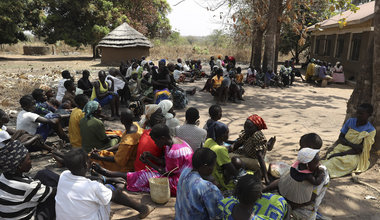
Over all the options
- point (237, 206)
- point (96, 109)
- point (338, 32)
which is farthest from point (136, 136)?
point (338, 32)

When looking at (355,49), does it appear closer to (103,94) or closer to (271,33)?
(271,33)

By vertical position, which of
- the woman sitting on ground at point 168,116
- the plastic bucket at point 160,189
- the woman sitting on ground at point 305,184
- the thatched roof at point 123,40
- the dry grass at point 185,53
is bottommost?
the plastic bucket at point 160,189

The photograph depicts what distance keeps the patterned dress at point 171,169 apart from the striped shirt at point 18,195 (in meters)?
1.29

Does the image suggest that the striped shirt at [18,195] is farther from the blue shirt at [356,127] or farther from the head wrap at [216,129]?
the blue shirt at [356,127]

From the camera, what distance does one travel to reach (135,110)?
19.0ft

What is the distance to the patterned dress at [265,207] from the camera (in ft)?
7.34

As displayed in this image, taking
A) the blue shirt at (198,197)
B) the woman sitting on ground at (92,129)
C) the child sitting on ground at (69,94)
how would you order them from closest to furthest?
the blue shirt at (198,197)
the woman sitting on ground at (92,129)
the child sitting on ground at (69,94)

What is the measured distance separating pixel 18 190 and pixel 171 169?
1.58 meters

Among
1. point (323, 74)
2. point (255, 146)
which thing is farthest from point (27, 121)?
point (323, 74)

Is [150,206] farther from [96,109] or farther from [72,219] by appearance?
[96,109]

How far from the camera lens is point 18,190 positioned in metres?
2.28

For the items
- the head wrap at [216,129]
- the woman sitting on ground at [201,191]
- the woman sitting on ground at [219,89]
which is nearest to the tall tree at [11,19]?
the woman sitting on ground at [219,89]

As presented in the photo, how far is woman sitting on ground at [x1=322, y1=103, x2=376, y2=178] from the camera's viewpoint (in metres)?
3.96

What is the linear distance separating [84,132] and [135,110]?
166 cm
